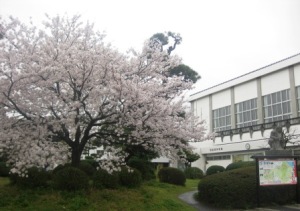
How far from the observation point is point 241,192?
45.2 ft

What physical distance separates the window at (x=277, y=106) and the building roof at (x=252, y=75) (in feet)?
9.40

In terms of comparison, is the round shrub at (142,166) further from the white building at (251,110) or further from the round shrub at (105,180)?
the white building at (251,110)

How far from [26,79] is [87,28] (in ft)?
10.8

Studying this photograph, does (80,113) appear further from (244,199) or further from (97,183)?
(244,199)

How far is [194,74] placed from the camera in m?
28.6

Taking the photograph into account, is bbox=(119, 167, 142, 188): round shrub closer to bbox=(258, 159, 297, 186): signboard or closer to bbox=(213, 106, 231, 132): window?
bbox=(258, 159, 297, 186): signboard

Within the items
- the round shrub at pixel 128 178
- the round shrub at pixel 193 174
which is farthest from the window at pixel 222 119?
the round shrub at pixel 128 178

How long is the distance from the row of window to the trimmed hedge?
81.8 feet

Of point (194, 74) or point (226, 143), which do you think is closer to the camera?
point (194, 74)

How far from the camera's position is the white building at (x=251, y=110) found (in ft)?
120

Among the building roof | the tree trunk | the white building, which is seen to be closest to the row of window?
the white building

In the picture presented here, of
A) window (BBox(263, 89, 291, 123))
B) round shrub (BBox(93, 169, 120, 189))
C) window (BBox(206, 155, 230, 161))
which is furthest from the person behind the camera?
window (BBox(206, 155, 230, 161))

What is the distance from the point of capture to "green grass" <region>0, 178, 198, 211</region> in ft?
38.4

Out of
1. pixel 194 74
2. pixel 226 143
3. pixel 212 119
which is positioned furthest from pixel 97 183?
pixel 212 119
